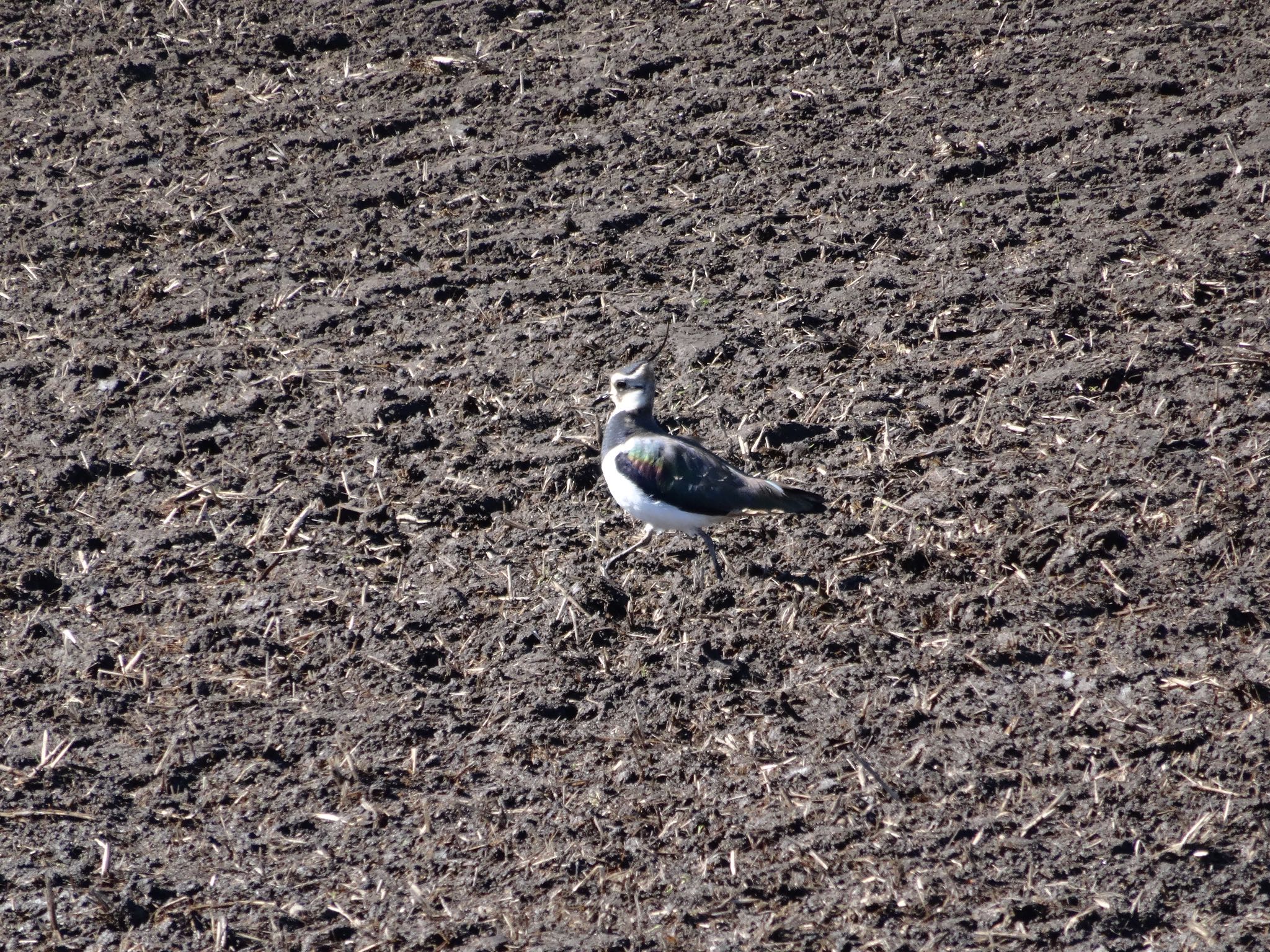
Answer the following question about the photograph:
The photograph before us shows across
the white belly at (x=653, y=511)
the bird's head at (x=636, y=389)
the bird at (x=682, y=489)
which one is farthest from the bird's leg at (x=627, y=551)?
the bird's head at (x=636, y=389)

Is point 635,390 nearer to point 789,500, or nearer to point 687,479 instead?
point 687,479

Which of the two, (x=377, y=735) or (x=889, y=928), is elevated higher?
(x=377, y=735)

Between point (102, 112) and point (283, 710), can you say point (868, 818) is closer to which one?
point (283, 710)

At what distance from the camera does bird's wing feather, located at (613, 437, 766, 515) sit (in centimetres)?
542

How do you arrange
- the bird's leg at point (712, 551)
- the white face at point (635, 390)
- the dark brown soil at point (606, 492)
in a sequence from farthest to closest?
the white face at point (635, 390)
the bird's leg at point (712, 551)
the dark brown soil at point (606, 492)

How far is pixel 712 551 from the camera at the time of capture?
5.57 metres

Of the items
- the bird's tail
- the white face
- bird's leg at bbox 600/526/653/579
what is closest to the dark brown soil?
bird's leg at bbox 600/526/653/579

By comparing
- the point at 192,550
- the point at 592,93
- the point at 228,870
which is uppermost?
the point at 592,93

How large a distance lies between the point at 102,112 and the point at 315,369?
3.75 m

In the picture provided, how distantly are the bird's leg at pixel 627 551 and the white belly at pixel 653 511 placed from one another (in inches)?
6.4

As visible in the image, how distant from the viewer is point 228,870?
14.0ft

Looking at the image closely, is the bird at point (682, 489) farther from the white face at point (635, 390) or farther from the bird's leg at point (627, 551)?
the white face at point (635, 390)

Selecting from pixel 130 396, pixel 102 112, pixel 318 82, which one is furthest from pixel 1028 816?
pixel 102 112

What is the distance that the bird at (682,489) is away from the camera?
5.42m
